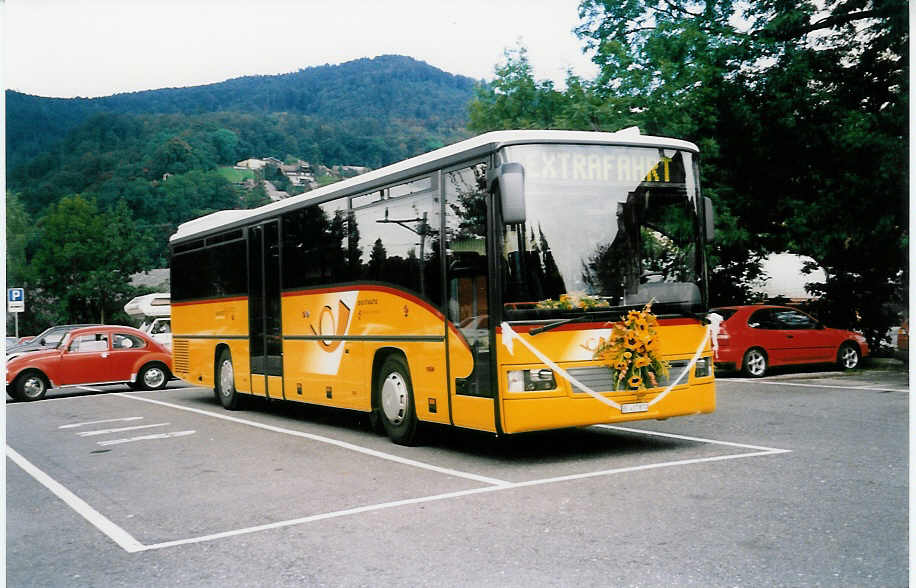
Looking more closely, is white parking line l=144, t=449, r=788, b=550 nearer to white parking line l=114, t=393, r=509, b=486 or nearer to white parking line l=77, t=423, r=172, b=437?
white parking line l=114, t=393, r=509, b=486

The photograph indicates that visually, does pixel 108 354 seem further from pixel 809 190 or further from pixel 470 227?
pixel 809 190

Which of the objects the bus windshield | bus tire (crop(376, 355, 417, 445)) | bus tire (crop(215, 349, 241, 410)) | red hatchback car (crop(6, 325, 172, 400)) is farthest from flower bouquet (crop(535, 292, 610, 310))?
red hatchback car (crop(6, 325, 172, 400))

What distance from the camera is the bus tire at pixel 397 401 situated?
1030cm

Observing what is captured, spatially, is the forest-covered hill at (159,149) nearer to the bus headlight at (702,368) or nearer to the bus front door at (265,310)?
the bus front door at (265,310)

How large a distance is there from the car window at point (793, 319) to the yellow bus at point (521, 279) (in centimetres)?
1070

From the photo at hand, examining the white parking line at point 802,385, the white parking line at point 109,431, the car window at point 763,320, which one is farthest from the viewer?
the car window at point 763,320

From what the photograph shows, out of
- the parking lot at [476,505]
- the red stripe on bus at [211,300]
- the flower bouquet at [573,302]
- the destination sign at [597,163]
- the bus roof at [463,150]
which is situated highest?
the bus roof at [463,150]

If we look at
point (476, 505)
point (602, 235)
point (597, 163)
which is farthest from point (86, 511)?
point (597, 163)

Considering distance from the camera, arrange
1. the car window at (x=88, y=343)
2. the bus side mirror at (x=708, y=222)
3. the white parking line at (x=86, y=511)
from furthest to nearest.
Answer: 1. the car window at (x=88, y=343)
2. the bus side mirror at (x=708, y=222)
3. the white parking line at (x=86, y=511)

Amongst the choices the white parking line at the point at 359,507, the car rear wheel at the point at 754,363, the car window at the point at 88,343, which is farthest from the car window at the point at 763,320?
the car window at the point at 88,343

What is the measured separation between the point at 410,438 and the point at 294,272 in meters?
3.73

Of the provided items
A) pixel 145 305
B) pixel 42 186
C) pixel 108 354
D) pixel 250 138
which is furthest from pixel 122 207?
pixel 108 354

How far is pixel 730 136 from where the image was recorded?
21.8 meters

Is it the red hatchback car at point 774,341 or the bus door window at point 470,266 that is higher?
the bus door window at point 470,266
